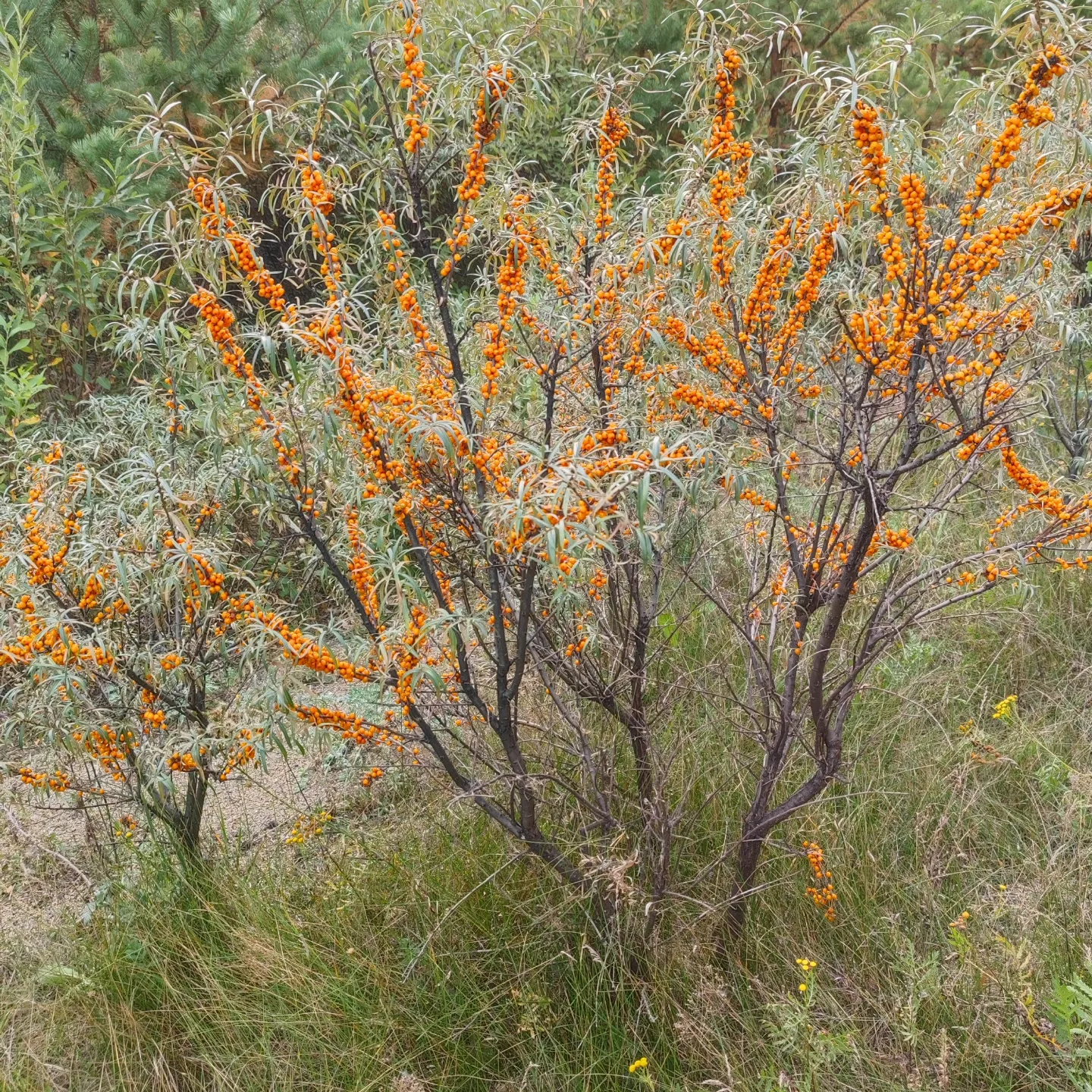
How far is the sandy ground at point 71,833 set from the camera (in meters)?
2.83

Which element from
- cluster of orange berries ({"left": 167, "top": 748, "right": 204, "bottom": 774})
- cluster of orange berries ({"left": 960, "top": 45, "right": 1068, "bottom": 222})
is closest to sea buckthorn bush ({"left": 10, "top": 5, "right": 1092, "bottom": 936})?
cluster of orange berries ({"left": 960, "top": 45, "right": 1068, "bottom": 222})

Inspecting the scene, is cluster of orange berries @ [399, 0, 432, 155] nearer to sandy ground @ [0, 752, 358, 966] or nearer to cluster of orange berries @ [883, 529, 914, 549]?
cluster of orange berries @ [883, 529, 914, 549]

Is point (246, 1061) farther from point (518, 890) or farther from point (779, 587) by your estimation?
point (779, 587)

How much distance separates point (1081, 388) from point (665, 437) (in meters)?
3.86

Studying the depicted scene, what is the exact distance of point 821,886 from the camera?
2506mm

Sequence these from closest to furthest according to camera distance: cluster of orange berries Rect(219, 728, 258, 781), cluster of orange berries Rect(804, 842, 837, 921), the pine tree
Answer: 1. cluster of orange berries Rect(804, 842, 837, 921)
2. cluster of orange berries Rect(219, 728, 258, 781)
3. the pine tree

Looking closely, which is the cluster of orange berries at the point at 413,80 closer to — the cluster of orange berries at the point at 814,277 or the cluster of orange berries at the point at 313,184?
the cluster of orange berries at the point at 313,184

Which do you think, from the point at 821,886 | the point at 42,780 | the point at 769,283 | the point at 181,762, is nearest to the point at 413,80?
the point at 769,283

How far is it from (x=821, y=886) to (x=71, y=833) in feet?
8.43

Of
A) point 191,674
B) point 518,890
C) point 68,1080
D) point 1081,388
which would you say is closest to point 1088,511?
point 518,890

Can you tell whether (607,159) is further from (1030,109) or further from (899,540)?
(899,540)

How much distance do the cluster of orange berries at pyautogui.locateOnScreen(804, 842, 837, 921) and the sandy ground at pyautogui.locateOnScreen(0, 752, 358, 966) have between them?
1.50m

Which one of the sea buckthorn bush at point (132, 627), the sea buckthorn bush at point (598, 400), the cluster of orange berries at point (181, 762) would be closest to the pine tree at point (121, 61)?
the sea buckthorn bush at point (132, 627)

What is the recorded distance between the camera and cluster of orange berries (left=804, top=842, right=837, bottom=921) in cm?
230
